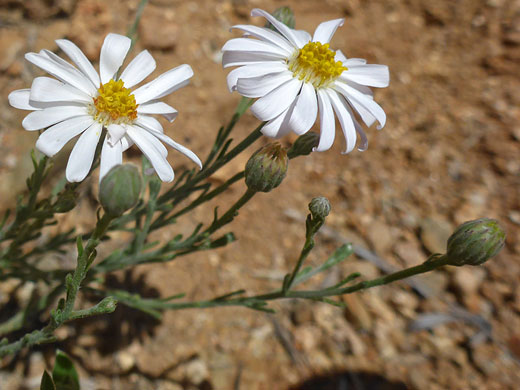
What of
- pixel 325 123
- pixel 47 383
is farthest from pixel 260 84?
pixel 47 383

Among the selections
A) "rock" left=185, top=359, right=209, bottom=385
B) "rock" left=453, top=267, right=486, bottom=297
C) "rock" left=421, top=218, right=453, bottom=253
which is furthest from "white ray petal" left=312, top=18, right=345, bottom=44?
"rock" left=453, top=267, right=486, bottom=297

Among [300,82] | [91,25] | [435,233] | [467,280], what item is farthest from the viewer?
[91,25]

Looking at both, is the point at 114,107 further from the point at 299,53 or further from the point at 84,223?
the point at 84,223

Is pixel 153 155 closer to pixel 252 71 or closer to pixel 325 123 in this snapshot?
pixel 252 71

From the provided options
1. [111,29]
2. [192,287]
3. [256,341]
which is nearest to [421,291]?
[256,341]

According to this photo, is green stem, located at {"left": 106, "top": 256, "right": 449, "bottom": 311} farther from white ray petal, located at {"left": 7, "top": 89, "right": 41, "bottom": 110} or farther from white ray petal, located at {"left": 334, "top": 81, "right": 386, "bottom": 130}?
white ray petal, located at {"left": 7, "top": 89, "right": 41, "bottom": 110}

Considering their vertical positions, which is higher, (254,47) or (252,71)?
(254,47)

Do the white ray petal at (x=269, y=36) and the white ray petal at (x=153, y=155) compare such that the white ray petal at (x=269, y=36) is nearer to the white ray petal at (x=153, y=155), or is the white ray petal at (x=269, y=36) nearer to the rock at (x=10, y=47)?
the white ray petal at (x=153, y=155)
